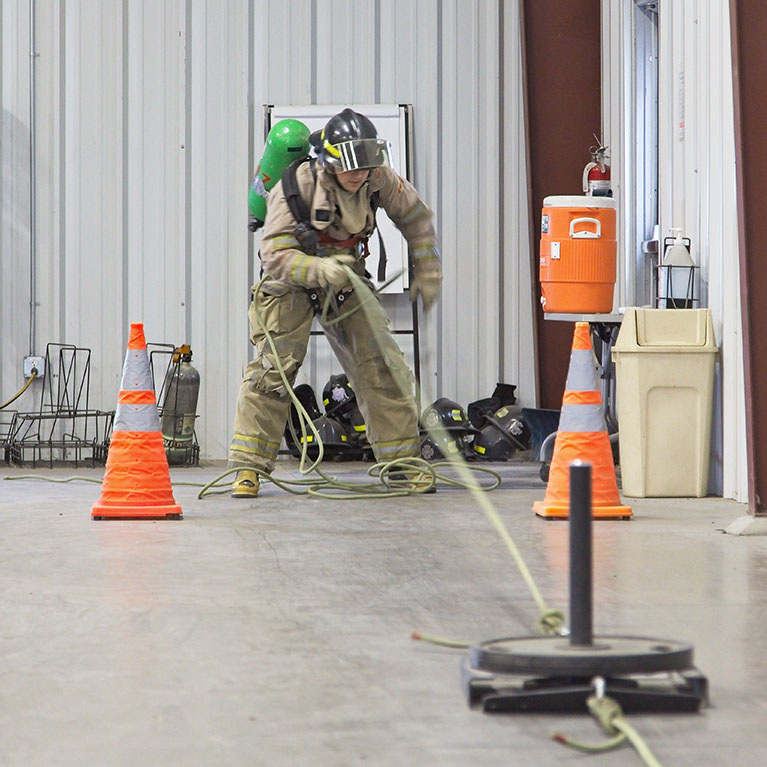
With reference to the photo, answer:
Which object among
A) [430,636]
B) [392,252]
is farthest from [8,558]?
[392,252]

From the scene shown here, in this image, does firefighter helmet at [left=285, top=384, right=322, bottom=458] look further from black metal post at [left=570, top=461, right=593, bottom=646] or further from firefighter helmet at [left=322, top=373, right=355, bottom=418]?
black metal post at [left=570, top=461, right=593, bottom=646]

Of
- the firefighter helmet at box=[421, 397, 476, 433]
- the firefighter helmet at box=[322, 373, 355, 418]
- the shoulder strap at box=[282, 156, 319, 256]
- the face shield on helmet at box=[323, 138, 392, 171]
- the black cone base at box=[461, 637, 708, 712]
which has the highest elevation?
the face shield on helmet at box=[323, 138, 392, 171]

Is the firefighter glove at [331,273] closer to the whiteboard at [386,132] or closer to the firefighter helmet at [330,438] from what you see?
the firefighter helmet at [330,438]

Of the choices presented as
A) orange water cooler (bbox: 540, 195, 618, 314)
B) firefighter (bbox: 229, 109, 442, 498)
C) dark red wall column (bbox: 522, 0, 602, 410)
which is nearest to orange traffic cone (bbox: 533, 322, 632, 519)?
firefighter (bbox: 229, 109, 442, 498)

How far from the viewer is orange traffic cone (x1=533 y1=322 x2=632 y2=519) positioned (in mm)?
5629

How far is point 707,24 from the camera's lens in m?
6.96

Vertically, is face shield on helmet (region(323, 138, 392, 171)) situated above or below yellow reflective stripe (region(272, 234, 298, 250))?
above

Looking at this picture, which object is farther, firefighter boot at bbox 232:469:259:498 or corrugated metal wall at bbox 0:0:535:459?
corrugated metal wall at bbox 0:0:535:459

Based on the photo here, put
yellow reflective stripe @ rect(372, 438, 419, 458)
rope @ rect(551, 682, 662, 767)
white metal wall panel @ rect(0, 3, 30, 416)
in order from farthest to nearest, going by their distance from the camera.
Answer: white metal wall panel @ rect(0, 3, 30, 416)
yellow reflective stripe @ rect(372, 438, 419, 458)
rope @ rect(551, 682, 662, 767)

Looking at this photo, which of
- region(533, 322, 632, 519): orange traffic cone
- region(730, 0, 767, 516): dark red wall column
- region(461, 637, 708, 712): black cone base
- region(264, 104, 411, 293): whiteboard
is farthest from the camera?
region(264, 104, 411, 293): whiteboard

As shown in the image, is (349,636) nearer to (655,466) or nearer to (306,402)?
(655,466)

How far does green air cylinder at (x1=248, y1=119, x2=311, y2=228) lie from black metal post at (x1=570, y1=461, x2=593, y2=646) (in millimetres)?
4778

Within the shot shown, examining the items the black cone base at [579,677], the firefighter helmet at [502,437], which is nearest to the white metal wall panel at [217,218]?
the firefighter helmet at [502,437]

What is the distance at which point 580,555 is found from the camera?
258 cm
